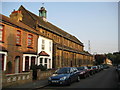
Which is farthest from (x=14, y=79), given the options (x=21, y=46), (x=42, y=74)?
(x=21, y=46)

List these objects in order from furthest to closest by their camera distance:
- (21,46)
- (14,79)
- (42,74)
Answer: (21,46) → (42,74) → (14,79)

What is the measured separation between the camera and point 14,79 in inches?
492

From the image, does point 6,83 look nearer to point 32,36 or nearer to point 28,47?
point 28,47

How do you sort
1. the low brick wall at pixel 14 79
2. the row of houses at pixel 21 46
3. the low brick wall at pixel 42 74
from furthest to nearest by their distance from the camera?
the low brick wall at pixel 42 74, the row of houses at pixel 21 46, the low brick wall at pixel 14 79

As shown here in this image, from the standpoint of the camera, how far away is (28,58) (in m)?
19.7

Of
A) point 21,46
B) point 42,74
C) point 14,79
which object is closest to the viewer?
point 14,79

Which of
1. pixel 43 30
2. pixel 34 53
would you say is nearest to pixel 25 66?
pixel 34 53

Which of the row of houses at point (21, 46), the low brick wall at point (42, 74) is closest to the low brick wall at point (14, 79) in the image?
the low brick wall at point (42, 74)

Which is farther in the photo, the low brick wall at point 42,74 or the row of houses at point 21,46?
the low brick wall at point 42,74

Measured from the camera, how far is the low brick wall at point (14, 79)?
11.3 m

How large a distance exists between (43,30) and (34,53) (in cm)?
883

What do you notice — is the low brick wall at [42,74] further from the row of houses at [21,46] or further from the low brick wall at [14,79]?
the row of houses at [21,46]

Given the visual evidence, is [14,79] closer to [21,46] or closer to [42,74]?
[42,74]

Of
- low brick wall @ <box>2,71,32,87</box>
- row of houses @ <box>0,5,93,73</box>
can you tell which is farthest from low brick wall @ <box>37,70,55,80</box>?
row of houses @ <box>0,5,93,73</box>
